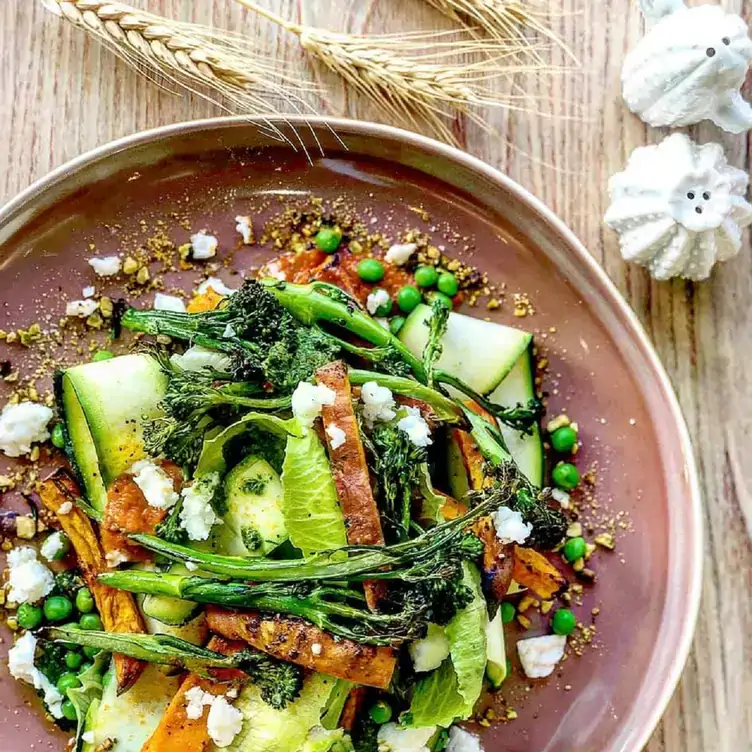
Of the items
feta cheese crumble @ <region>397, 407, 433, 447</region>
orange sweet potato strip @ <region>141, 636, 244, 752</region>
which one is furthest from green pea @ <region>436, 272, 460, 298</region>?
orange sweet potato strip @ <region>141, 636, 244, 752</region>

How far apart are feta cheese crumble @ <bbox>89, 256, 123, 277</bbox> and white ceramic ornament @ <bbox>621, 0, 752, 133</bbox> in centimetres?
206

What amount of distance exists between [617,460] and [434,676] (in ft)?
3.54

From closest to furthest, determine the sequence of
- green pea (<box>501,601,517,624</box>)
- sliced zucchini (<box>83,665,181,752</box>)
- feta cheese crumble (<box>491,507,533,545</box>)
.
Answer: feta cheese crumble (<box>491,507,533,545</box>)
sliced zucchini (<box>83,665,181,752</box>)
green pea (<box>501,601,517,624</box>)

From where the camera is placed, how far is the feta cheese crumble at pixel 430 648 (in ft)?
8.90

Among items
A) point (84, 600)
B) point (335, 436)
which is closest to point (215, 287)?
point (335, 436)

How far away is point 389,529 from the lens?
8.82 ft

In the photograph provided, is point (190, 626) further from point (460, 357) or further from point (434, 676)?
point (460, 357)

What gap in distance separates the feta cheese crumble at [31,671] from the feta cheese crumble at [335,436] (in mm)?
1462

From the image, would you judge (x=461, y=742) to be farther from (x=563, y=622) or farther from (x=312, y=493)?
(x=312, y=493)

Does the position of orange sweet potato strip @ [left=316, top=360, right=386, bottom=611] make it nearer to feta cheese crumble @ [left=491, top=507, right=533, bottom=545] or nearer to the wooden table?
feta cheese crumble @ [left=491, top=507, right=533, bottom=545]

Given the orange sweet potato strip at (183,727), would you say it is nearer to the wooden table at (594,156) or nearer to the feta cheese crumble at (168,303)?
the feta cheese crumble at (168,303)

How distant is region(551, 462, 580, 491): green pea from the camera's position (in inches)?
124

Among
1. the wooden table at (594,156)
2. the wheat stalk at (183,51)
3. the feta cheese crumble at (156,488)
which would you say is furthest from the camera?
the wooden table at (594,156)

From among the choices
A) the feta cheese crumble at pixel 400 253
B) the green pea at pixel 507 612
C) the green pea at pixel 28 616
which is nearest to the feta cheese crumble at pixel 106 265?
the feta cheese crumble at pixel 400 253
